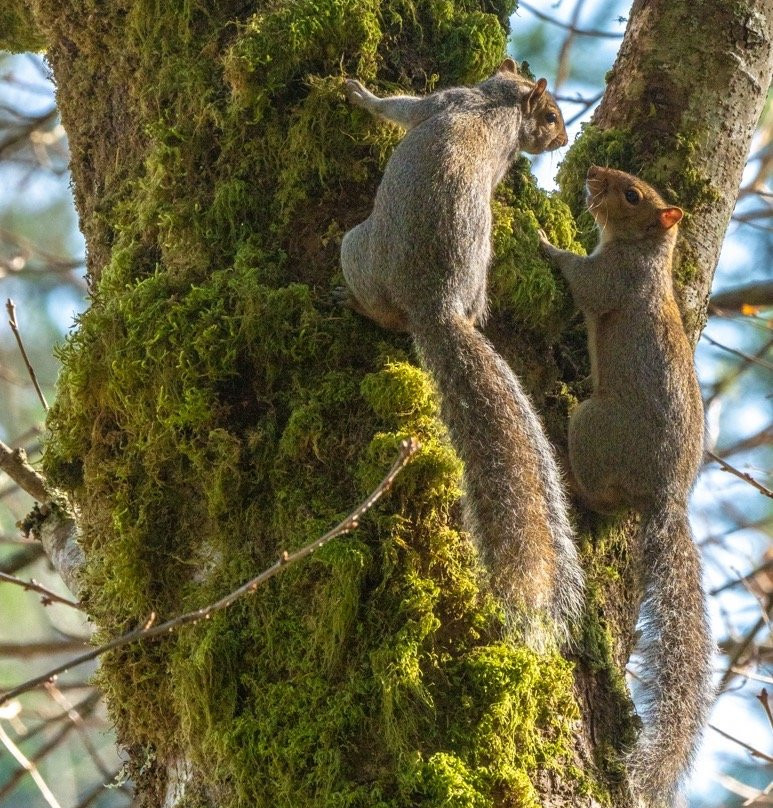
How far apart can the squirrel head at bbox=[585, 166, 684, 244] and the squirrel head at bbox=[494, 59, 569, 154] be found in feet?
1.23

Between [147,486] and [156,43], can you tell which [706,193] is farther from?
[147,486]

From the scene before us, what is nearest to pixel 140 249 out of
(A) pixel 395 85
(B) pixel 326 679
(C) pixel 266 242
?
(C) pixel 266 242

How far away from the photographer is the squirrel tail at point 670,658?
258 centimetres

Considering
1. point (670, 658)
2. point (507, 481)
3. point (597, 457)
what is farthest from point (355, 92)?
point (670, 658)

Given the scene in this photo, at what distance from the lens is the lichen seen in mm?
2244

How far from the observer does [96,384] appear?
9.34 ft

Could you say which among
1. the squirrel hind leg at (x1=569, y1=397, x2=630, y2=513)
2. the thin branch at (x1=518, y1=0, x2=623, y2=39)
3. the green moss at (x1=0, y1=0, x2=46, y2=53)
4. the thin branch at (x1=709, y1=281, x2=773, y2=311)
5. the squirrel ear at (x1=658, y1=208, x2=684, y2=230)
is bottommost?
the squirrel hind leg at (x1=569, y1=397, x2=630, y2=513)

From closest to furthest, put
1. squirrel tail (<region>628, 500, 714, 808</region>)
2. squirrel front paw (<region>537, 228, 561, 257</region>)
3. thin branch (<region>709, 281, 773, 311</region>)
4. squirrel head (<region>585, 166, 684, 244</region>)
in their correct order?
squirrel tail (<region>628, 500, 714, 808</region>) < squirrel front paw (<region>537, 228, 561, 257</region>) < squirrel head (<region>585, 166, 684, 244</region>) < thin branch (<region>709, 281, 773, 311</region>)

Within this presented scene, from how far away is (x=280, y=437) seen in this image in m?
2.64

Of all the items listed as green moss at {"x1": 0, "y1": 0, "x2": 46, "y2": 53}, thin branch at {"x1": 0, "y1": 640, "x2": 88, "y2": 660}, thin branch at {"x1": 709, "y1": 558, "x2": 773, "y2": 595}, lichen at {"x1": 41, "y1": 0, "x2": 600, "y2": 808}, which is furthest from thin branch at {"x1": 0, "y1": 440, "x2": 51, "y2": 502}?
thin branch at {"x1": 709, "y1": 558, "x2": 773, "y2": 595}

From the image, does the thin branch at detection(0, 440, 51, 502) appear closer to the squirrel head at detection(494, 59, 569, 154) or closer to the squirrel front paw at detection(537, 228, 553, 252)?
the squirrel front paw at detection(537, 228, 553, 252)

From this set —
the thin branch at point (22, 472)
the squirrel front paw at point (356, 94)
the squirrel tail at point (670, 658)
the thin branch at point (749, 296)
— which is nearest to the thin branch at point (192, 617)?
the squirrel tail at point (670, 658)

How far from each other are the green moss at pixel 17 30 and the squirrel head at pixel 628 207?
250 cm

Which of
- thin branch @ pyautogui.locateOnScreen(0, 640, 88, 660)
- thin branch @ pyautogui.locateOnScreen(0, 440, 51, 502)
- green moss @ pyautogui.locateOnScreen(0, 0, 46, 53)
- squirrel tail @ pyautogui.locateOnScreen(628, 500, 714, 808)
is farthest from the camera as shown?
thin branch @ pyautogui.locateOnScreen(0, 640, 88, 660)
